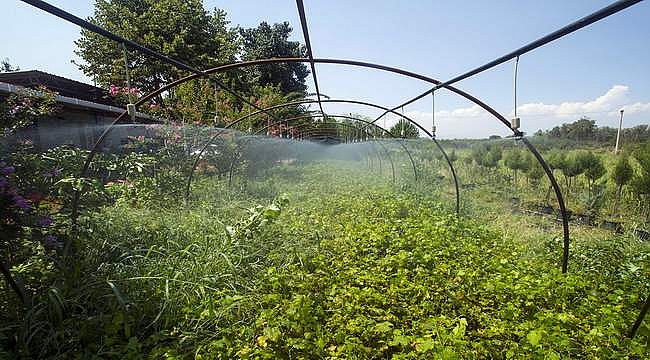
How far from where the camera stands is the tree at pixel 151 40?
1778 cm

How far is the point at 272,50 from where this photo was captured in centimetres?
2878

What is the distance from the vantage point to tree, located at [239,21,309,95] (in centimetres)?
2856

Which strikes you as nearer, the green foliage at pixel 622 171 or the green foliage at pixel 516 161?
the green foliage at pixel 622 171

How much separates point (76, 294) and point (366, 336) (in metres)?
2.47

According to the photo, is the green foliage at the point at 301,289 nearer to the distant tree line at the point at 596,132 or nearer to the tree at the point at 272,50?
the distant tree line at the point at 596,132

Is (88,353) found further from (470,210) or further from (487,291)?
(470,210)

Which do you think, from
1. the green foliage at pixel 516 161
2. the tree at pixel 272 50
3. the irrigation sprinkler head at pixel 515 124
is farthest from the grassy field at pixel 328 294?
the tree at pixel 272 50

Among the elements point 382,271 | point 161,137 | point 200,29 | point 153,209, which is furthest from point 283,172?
point 200,29

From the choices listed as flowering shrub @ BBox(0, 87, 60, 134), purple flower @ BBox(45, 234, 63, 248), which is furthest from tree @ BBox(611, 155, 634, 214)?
flowering shrub @ BBox(0, 87, 60, 134)

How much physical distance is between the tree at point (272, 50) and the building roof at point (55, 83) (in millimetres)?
14685

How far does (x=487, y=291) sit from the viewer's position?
304cm

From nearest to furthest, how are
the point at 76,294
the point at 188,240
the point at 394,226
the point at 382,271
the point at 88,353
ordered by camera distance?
the point at 88,353, the point at 76,294, the point at 382,271, the point at 188,240, the point at 394,226

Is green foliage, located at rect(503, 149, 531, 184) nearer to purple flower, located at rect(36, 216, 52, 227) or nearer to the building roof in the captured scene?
purple flower, located at rect(36, 216, 52, 227)

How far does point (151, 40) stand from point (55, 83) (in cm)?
786
